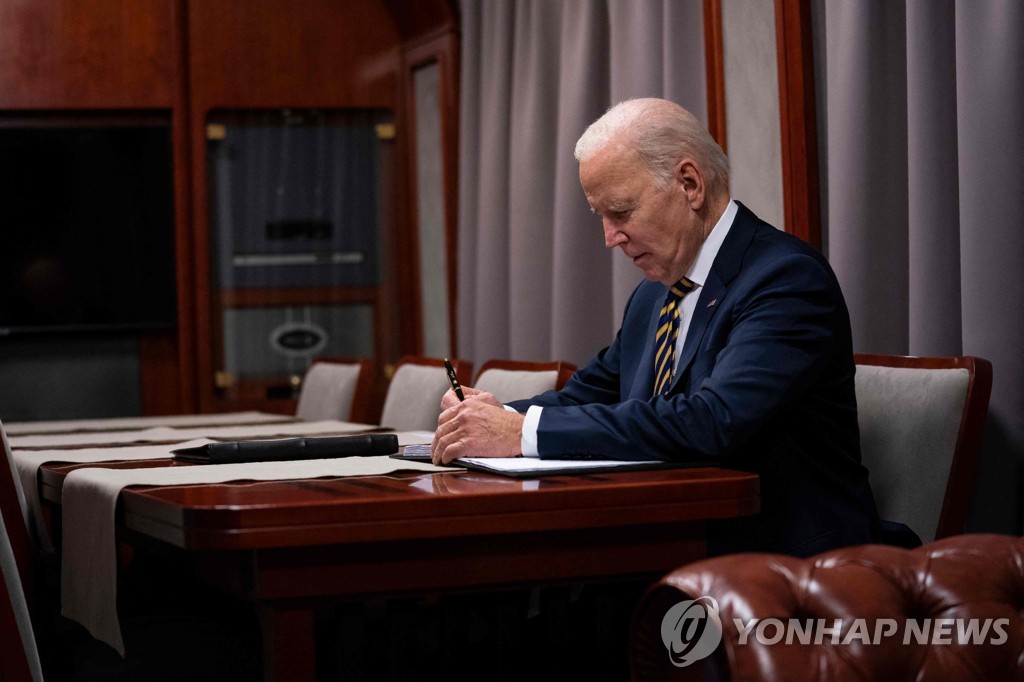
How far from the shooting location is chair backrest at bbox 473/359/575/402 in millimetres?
2963

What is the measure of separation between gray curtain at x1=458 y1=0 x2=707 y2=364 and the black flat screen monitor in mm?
1383

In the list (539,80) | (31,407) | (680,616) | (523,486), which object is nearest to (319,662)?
(523,486)

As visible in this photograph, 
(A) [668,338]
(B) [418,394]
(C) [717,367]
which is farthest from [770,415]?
(B) [418,394]

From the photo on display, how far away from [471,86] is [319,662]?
3671mm

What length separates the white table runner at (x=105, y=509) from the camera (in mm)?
1752

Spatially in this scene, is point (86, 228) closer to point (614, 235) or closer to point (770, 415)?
point (614, 235)

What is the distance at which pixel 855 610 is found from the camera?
1132 mm

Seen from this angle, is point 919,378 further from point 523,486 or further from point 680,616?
point 680,616

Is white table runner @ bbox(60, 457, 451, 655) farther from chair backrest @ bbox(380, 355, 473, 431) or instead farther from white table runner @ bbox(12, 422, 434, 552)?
chair backrest @ bbox(380, 355, 473, 431)

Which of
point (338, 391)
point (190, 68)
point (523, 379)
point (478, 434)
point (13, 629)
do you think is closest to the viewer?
point (13, 629)

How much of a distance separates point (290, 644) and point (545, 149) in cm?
338

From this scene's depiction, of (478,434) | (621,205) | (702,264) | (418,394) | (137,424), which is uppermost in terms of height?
(621,205)

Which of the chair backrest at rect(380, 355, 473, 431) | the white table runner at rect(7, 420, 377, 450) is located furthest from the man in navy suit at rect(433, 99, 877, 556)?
the chair backrest at rect(380, 355, 473, 431)

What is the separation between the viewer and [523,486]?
1.59 m
